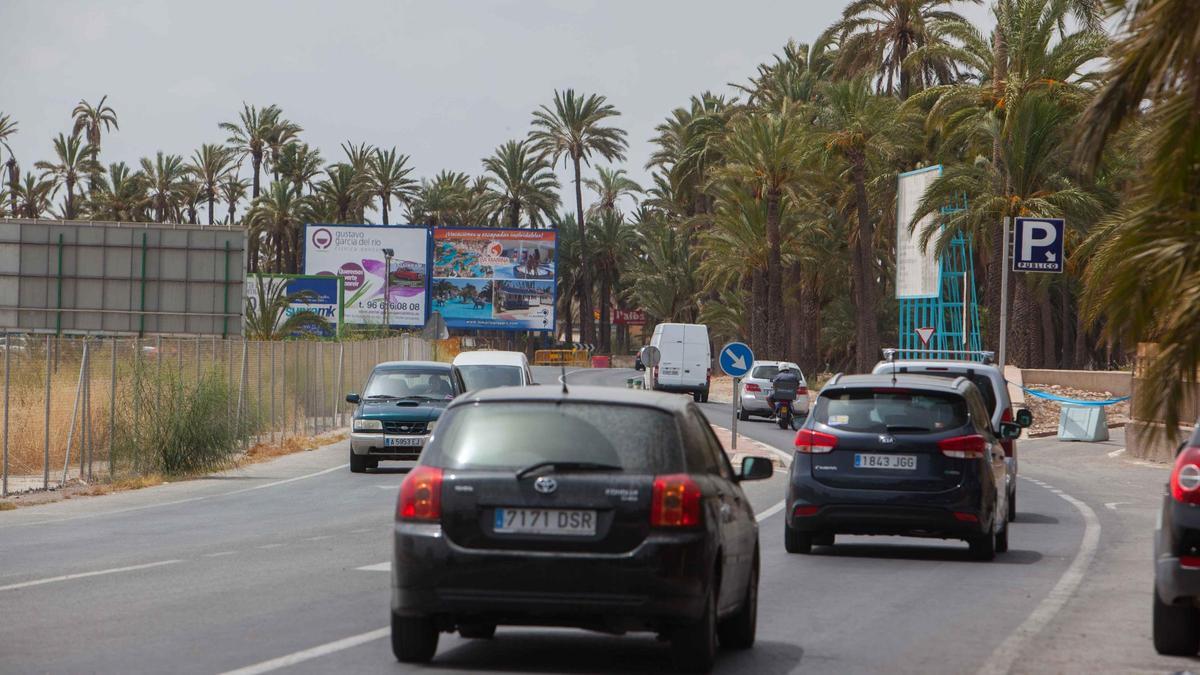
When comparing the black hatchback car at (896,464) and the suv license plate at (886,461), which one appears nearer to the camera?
the black hatchback car at (896,464)

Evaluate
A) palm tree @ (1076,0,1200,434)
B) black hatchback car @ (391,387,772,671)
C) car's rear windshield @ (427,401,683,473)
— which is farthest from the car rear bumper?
palm tree @ (1076,0,1200,434)

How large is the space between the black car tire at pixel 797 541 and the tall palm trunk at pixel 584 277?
92.0 m

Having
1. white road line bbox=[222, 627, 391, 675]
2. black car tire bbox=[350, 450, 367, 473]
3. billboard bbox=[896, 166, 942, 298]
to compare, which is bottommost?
black car tire bbox=[350, 450, 367, 473]

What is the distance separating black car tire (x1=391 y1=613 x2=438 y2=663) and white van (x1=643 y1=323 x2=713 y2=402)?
54.0 metres

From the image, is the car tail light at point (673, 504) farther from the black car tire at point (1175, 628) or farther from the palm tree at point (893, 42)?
the palm tree at point (893, 42)

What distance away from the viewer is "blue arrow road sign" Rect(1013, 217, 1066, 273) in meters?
33.1

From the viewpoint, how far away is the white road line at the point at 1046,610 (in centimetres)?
968

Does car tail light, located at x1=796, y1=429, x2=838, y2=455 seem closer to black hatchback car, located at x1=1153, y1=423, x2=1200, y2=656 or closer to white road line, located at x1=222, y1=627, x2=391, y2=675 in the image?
black hatchback car, located at x1=1153, y1=423, x2=1200, y2=656

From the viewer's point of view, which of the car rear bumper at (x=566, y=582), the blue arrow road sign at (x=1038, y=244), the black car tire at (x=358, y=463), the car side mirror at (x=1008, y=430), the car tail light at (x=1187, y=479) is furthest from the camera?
the blue arrow road sign at (x=1038, y=244)

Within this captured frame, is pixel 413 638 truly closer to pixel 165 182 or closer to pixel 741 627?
pixel 741 627

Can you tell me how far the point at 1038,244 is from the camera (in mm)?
33250

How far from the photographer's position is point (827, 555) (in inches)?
631

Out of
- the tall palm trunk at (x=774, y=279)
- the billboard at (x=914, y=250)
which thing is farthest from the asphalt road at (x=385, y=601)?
the tall palm trunk at (x=774, y=279)

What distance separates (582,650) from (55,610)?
3728mm
